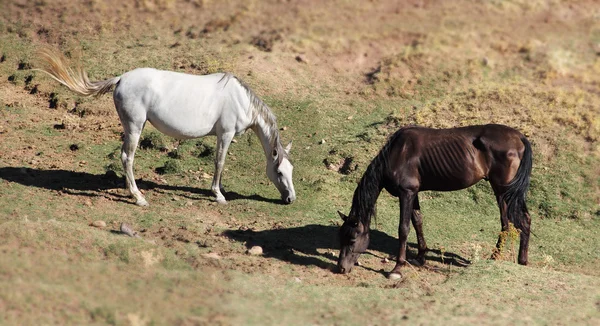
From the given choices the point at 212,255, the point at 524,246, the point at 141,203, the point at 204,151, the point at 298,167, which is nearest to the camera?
the point at 212,255

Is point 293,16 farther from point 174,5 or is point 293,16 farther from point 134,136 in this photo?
point 134,136

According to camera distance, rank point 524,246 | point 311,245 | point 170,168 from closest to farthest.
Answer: point 524,246, point 311,245, point 170,168

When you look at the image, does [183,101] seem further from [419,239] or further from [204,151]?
[419,239]

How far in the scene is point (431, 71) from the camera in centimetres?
2008

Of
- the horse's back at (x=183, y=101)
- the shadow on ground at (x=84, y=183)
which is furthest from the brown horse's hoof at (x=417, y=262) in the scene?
the horse's back at (x=183, y=101)

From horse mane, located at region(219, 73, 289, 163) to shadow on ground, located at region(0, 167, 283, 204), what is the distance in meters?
1.13

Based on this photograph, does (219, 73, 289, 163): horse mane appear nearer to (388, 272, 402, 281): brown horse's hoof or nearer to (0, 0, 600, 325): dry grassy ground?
(0, 0, 600, 325): dry grassy ground

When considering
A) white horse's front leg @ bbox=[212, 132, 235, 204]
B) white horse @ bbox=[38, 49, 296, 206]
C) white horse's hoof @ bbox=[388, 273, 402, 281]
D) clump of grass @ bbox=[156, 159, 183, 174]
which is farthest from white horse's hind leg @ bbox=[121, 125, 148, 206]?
white horse's hoof @ bbox=[388, 273, 402, 281]

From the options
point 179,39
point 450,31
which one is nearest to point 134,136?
point 179,39

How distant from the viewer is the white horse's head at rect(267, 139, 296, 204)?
1298cm

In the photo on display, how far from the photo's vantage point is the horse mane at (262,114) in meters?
12.8

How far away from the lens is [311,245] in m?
11.3

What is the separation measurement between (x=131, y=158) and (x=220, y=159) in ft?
5.08

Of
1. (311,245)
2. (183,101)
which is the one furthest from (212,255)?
(183,101)
